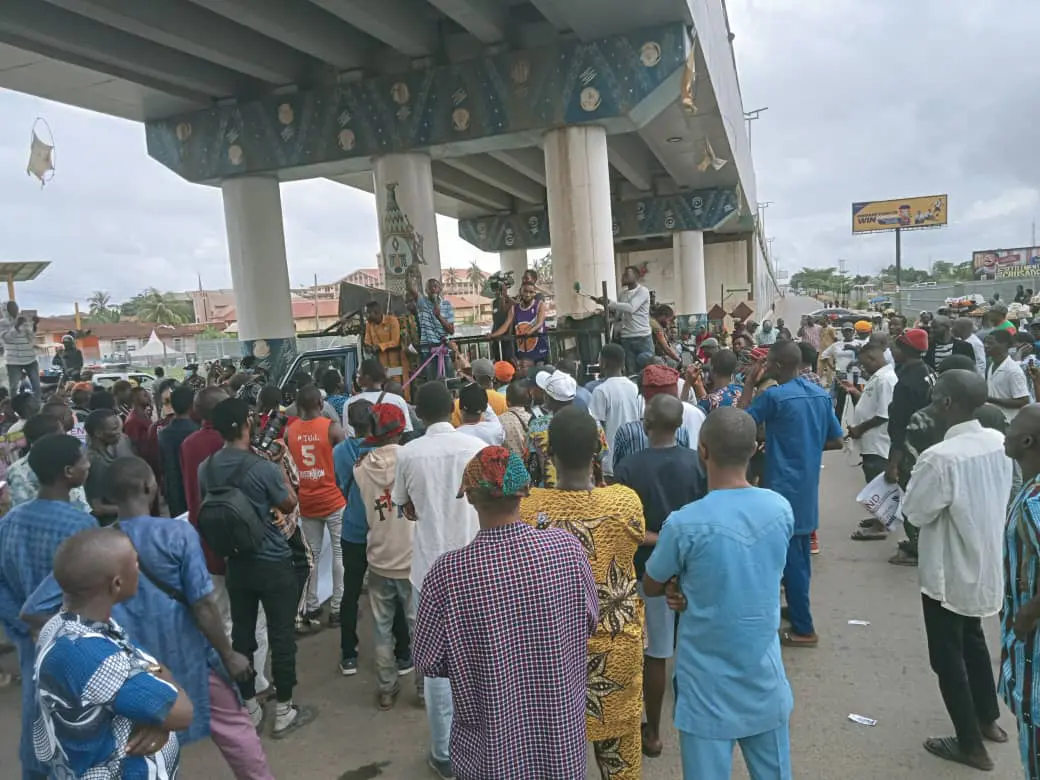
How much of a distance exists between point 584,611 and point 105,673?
1.41 meters

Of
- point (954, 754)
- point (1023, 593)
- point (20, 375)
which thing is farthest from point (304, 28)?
point (954, 754)

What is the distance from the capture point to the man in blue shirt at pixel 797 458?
14.9ft

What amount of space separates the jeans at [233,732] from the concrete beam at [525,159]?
661 inches

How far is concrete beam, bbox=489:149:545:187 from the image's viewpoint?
19.0 m

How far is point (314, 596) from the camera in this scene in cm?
557

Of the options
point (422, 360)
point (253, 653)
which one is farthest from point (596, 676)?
point (422, 360)

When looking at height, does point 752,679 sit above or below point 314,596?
above

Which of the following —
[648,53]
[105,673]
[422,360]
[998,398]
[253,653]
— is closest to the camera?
[105,673]

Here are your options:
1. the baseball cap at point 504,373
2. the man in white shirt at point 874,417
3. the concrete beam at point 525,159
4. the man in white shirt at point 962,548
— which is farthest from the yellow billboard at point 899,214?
the man in white shirt at point 962,548

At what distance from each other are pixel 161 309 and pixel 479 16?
7985 cm

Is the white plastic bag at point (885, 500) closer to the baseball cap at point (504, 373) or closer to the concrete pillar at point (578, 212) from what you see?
the baseball cap at point (504, 373)

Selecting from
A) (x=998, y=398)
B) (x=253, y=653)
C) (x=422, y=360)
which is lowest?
(x=253, y=653)

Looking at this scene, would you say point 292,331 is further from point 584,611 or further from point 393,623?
point 584,611

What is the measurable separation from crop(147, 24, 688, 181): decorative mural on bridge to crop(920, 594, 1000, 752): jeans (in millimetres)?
9997
